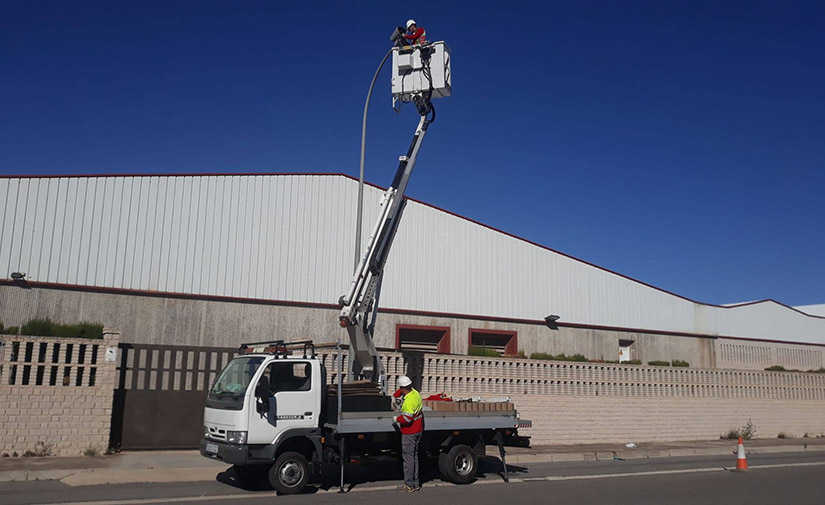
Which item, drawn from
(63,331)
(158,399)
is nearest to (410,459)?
(158,399)

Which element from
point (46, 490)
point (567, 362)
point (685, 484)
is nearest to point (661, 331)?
point (567, 362)

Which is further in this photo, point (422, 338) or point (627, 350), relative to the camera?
point (627, 350)

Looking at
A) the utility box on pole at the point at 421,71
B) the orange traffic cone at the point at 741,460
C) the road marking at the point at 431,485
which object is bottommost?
the road marking at the point at 431,485

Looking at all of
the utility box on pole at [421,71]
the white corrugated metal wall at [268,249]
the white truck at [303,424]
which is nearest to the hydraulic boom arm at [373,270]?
the utility box on pole at [421,71]

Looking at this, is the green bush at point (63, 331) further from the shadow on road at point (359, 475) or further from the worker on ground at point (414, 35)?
the worker on ground at point (414, 35)

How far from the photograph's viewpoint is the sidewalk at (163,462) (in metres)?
12.5

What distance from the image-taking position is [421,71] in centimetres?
1588

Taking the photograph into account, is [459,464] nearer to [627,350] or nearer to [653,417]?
[653,417]

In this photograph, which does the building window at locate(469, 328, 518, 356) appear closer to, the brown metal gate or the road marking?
the road marking

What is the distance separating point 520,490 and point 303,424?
3.97 meters

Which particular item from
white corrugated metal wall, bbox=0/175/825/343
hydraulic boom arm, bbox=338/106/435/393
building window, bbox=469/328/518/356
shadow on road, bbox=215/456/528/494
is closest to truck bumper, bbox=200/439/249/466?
shadow on road, bbox=215/456/528/494

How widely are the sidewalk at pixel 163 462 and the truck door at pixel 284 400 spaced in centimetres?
260

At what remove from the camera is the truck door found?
36.9ft

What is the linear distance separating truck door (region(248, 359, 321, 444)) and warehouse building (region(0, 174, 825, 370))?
1120cm
